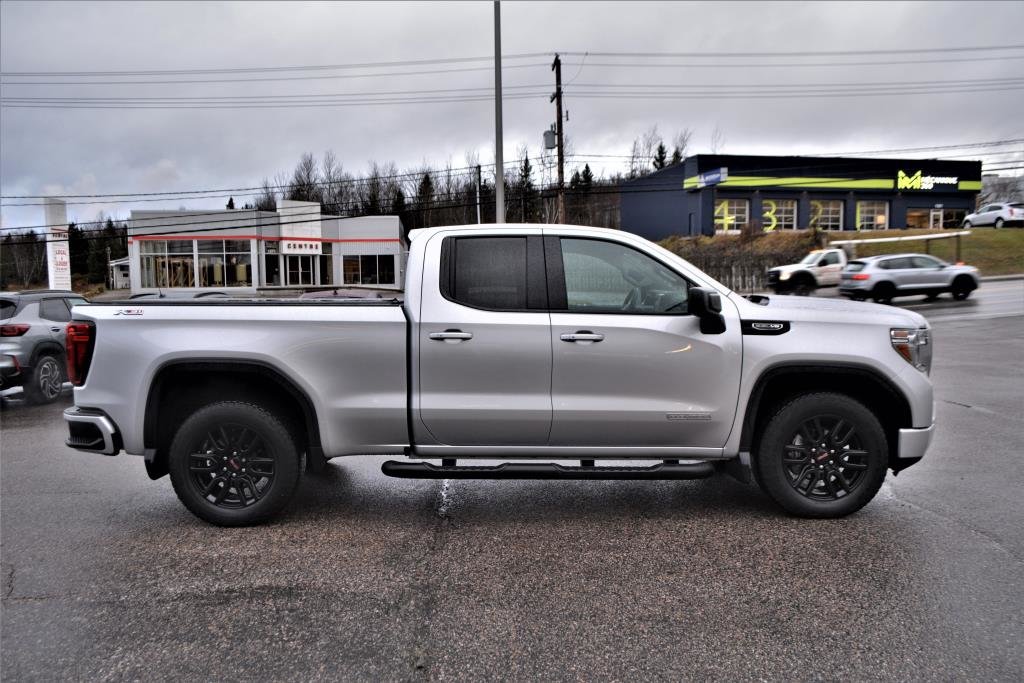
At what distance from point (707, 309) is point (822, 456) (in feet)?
4.21

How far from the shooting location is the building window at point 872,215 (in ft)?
179

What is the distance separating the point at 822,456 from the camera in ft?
15.4

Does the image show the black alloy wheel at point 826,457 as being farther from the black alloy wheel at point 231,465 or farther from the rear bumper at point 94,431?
the rear bumper at point 94,431

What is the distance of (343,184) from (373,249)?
31.6 m

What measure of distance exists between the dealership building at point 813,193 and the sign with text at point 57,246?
119ft

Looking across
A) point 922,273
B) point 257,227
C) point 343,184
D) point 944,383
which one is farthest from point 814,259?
point 343,184

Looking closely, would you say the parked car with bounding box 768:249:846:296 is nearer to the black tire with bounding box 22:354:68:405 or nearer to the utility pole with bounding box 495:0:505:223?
the utility pole with bounding box 495:0:505:223

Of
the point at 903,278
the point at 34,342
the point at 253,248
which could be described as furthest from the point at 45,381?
the point at 253,248

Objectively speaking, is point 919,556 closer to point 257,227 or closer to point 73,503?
point 73,503

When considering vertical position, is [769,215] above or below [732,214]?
below

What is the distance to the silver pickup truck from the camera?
4.54 m

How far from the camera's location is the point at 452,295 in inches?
183

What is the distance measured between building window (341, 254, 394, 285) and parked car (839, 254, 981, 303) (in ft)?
110

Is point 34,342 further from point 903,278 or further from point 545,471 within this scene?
point 903,278
